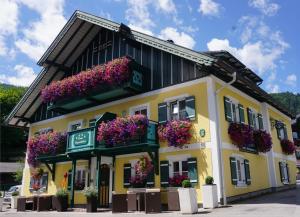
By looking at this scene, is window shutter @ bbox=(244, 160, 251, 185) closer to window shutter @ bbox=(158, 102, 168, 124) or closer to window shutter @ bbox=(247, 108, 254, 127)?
window shutter @ bbox=(247, 108, 254, 127)

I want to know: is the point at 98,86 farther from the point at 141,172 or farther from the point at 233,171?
the point at 233,171

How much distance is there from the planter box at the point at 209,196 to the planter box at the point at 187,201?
1.01 m

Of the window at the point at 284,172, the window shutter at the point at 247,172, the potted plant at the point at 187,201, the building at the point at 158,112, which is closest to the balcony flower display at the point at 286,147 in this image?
the building at the point at 158,112

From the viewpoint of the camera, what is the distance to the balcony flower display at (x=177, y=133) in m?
15.7

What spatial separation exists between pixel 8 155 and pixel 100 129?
151ft

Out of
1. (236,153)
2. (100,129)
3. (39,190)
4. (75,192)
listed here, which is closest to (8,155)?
(39,190)

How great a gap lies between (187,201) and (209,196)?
1.41 m

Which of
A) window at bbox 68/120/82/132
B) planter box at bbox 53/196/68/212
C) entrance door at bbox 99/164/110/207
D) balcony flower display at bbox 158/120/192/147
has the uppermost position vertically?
window at bbox 68/120/82/132

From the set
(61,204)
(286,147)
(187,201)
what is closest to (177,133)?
(187,201)

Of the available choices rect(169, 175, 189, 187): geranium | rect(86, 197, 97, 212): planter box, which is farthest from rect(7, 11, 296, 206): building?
rect(86, 197, 97, 212): planter box

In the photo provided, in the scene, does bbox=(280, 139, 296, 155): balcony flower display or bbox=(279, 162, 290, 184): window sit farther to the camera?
bbox=(280, 139, 296, 155): balcony flower display

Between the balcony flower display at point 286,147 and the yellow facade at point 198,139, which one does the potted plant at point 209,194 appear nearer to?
the yellow facade at point 198,139

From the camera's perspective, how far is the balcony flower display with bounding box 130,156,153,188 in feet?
53.8

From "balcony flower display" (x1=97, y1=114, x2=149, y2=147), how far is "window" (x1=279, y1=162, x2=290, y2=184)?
452 inches
